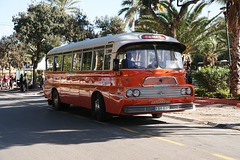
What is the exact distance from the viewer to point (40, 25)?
33.9 metres

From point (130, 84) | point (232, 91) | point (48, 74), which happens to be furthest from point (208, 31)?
point (130, 84)

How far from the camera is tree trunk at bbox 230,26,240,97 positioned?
15.8 m

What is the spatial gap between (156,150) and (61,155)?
1918 millimetres

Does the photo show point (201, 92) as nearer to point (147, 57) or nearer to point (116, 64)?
point (147, 57)

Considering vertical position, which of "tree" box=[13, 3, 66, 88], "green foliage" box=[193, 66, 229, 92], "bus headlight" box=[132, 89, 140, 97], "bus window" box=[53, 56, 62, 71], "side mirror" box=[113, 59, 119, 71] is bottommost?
"bus headlight" box=[132, 89, 140, 97]

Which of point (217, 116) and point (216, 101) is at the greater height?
point (216, 101)

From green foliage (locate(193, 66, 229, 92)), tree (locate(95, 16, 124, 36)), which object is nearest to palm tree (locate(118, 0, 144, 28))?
tree (locate(95, 16, 124, 36))

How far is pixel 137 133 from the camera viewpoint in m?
8.41

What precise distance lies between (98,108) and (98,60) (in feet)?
5.40

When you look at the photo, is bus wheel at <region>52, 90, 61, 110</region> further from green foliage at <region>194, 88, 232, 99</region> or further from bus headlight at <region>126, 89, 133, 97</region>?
green foliage at <region>194, 88, 232, 99</region>

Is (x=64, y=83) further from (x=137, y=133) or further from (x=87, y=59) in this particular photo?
(x=137, y=133)

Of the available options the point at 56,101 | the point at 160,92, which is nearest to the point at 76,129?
the point at 160,92

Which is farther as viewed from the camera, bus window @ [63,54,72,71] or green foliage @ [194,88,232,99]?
green foliage @ [194,88,232,99]

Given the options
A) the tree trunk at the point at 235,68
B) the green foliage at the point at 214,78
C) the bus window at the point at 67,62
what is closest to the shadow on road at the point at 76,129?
the bus window at the point at 67,62
